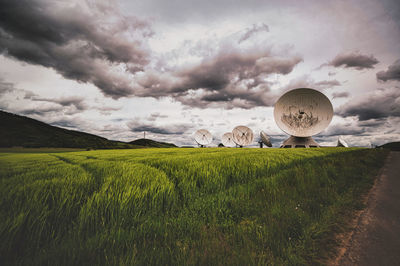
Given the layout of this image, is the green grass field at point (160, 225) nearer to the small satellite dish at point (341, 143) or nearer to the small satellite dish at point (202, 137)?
the small satellite dish at point (202, 137)

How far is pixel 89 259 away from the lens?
166 centimetres

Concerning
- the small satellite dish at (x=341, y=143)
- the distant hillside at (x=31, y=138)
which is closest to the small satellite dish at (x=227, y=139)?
the small satellite dish at (x=341, y=143)

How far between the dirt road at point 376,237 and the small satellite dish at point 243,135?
55.7 meters

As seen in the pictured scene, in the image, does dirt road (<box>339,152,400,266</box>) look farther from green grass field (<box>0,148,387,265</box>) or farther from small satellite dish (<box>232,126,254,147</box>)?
small satellite dish (<box>232,126,254,147</box>)

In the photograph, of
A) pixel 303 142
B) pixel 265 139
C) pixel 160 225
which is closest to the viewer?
pixel 160 225

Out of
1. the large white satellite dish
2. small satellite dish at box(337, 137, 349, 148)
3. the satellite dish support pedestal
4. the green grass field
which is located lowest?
the green grass field

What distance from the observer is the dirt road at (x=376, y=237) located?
6.35 feet

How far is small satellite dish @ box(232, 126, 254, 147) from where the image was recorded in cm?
5847

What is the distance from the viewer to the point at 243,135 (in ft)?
193

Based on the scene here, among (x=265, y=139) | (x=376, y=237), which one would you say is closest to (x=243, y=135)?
(x=265, y=139)

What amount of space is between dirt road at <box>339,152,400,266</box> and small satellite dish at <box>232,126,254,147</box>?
55.7 meters

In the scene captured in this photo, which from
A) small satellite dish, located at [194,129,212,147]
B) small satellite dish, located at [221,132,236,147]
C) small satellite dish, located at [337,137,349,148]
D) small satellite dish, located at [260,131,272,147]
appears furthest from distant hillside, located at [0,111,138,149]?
small satellite dish, located at [337,137,349,148]

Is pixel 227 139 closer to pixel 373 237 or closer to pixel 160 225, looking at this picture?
pixel 373 237

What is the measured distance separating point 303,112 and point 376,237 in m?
37.8
